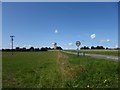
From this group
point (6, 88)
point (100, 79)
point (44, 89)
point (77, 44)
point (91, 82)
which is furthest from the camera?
point (77, 44)

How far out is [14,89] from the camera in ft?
41.4

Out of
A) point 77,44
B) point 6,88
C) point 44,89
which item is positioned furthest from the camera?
point 77,44

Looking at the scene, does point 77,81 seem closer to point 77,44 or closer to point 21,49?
point 77,44

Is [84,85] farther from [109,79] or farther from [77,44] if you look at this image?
[77,44]

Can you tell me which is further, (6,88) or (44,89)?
(6,88)

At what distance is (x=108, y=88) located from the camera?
1223cm

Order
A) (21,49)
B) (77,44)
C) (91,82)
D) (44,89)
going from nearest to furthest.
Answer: (44,89) < (91,82) < (77,44) < (21,49)

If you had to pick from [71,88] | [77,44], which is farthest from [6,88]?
[77,44]

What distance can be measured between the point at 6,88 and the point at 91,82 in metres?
3.77

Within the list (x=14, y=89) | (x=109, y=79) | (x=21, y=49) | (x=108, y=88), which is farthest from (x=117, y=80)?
(x=21, y=49)

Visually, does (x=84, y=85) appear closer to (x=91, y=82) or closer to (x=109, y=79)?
(x=91, y=82)

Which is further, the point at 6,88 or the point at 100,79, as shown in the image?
the point at 100,79

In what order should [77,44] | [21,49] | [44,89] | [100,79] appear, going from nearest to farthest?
[44,89] < [100,79] < [77,44] < [21,49]

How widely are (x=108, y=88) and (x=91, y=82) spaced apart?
1.83m
